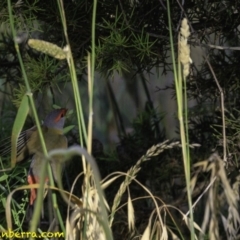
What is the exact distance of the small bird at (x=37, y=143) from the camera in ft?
6.07

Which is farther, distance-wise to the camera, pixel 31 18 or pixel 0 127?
pixel 0 127

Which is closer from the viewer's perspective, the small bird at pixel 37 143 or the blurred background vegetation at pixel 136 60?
the small bird at pixel 37 143

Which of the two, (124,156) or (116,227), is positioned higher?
(124,156)

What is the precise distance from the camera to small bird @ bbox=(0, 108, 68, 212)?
1.85 meters

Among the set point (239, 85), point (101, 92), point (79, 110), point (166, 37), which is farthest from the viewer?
point (101, 92)

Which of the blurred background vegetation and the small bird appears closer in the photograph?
the small bird

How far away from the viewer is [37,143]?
196cm

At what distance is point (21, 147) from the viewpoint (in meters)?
1.97

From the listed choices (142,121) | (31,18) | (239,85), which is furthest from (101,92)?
(31,18)

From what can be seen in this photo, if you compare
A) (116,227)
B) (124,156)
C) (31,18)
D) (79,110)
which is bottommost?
(116,227)

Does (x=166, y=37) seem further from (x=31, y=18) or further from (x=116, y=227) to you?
(x=116, y=227)

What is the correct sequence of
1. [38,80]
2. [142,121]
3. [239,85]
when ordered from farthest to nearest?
[142,121], [239,85], [38,80]

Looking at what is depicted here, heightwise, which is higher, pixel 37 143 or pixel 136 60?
pixel 136 60

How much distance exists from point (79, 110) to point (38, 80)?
713 millimetres
